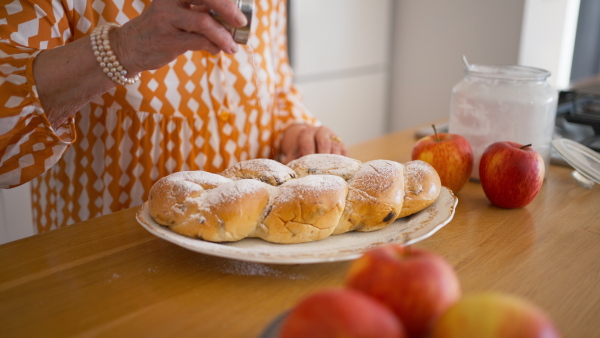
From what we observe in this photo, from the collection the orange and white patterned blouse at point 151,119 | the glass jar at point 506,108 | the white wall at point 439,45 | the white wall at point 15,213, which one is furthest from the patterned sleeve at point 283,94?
the white wall at point 439,45

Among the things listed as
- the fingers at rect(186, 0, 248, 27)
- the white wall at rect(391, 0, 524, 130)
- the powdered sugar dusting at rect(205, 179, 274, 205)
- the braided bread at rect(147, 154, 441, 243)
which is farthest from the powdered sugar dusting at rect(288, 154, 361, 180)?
the white wall at rect(391, 0, 524, 130)

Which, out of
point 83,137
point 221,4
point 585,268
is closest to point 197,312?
point 221,4

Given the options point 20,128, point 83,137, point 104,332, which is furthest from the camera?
point 83,137

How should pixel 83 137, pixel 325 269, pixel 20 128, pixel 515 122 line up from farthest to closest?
1. pixel 83 137
2. pixel 515 122
3. pixel 20 128
4. pixel 325 269

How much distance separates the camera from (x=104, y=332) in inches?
20.1

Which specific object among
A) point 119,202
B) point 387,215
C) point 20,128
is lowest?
point 119,202

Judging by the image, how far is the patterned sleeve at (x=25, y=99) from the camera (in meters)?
0.76

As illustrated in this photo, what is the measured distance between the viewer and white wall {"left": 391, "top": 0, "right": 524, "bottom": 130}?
8.68ft

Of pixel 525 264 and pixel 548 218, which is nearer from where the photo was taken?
pixel 525 264

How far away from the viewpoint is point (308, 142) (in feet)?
3.67

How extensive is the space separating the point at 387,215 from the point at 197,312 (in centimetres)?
29

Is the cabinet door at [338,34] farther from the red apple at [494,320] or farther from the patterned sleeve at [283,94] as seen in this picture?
the red apple at [494,320]

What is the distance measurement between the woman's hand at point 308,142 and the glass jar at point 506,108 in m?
0.27

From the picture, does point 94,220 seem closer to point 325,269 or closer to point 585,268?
point 325,269
